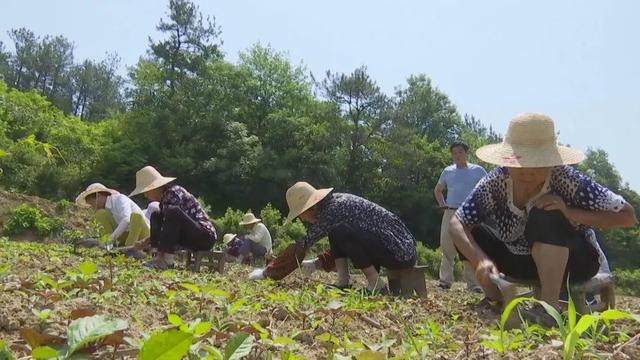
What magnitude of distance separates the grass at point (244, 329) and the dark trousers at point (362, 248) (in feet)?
3.98

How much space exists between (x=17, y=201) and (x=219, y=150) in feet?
57.5

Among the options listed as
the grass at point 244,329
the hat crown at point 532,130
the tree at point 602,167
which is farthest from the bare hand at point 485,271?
the tree at point 602,167

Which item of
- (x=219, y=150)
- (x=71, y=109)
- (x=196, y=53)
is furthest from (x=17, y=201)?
(x=71, y=109)

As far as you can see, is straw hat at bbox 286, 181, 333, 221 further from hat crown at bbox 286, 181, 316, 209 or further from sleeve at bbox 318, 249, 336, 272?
sleeve at bbox 318, 249, 336, 272

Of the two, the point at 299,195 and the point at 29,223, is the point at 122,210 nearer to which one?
the point at 299,195

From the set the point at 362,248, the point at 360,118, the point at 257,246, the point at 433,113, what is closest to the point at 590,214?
the point at 362,248

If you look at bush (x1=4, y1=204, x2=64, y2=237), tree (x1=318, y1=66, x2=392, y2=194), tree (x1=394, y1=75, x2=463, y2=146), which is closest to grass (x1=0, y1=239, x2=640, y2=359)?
bush (x1=4, y1=204, x2=64, y2=237)

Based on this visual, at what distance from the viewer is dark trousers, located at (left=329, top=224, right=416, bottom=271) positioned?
4148 millimetres

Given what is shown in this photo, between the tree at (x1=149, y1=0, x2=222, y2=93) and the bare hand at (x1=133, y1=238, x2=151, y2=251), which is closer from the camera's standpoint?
the bare hand at (x1=133, y1=238, x2=151, y2=251)

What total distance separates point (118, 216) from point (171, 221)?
3.62ft

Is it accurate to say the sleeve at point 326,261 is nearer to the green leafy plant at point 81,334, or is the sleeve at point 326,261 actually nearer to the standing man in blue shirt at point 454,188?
the standing man in blue shirt at point 454,188

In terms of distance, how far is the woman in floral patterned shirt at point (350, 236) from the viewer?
416cm

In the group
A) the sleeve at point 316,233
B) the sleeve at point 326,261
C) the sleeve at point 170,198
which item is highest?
the sleeve at point 170,198

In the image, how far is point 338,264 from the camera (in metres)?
4.35
